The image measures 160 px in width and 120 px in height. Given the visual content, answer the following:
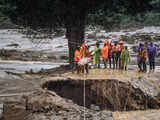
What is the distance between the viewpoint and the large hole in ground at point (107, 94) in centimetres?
1102

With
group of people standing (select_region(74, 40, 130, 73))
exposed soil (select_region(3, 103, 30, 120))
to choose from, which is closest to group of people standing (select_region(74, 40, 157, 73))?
group of people standing (select_region(74, 40, 130, 73))

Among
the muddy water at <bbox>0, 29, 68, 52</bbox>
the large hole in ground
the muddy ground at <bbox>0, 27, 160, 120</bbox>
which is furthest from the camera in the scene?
the muddy water at <bbox>0, 29, 68, 52</bbox>

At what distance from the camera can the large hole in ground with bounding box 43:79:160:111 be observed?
11.0 m

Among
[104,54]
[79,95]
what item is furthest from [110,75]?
[79,95]

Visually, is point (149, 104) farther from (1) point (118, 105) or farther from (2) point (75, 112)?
(2) point (75, 112)

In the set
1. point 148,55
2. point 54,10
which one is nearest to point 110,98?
point 148,55

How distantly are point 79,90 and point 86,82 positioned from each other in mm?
549

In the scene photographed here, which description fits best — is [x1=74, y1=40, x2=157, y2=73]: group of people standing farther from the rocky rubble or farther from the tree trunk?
the rocky rubble

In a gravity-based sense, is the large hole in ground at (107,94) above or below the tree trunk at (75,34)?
below

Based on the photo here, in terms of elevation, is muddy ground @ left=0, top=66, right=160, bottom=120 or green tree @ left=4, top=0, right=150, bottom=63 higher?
green tree @ left=4, top=0, right=150, bottom=63

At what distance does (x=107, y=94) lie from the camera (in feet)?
38.0

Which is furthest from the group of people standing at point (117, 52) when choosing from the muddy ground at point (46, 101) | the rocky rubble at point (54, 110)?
the rocky rubble at point (54, 110)

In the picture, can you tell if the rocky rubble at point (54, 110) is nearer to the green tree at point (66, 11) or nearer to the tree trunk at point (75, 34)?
the green tree at point (66, 11)

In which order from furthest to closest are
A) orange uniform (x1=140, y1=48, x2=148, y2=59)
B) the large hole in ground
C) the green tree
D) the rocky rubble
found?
1. the green tree
2. orange uniform (x1=140, y1=48, x2=148, y2=59)
3. the large hole in ground
4. the rocky rubble
